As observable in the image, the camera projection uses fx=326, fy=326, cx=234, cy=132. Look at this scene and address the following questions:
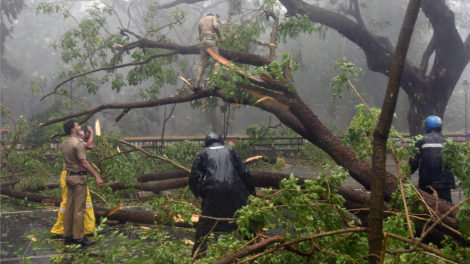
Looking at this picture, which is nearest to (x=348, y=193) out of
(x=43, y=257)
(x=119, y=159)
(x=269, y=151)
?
(x=43, y=257)

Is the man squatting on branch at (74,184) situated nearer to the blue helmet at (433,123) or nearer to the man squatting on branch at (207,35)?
the man squatting on branch at (207,35)

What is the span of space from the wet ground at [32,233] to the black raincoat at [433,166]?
3183 millimetres

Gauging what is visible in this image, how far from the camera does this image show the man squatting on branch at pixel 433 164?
13.4ft

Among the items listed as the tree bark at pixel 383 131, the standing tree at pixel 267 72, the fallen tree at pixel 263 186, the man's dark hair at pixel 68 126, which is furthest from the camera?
the standing tree at pixel 267 72

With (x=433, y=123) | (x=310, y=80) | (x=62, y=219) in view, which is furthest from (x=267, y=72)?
(x=310, y=80)

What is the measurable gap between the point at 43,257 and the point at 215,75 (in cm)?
366

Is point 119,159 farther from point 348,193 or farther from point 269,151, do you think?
point 269,151

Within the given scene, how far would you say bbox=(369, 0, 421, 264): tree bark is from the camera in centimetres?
177

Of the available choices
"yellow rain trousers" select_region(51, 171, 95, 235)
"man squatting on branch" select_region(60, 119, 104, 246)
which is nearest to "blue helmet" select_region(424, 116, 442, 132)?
"man squatting on branch" select_region(60, 119, 104, 246)

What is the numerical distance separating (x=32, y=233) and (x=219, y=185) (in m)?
3.42

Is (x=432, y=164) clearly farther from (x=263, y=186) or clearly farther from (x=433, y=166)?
(x=263, y=186)

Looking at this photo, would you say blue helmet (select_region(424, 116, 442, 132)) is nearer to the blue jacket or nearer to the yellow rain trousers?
the blue jacket

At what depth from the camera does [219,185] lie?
11.3ft

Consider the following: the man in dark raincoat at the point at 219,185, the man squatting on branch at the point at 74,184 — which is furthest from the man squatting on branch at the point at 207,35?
the man in dark raincoat at the point at 219,185
